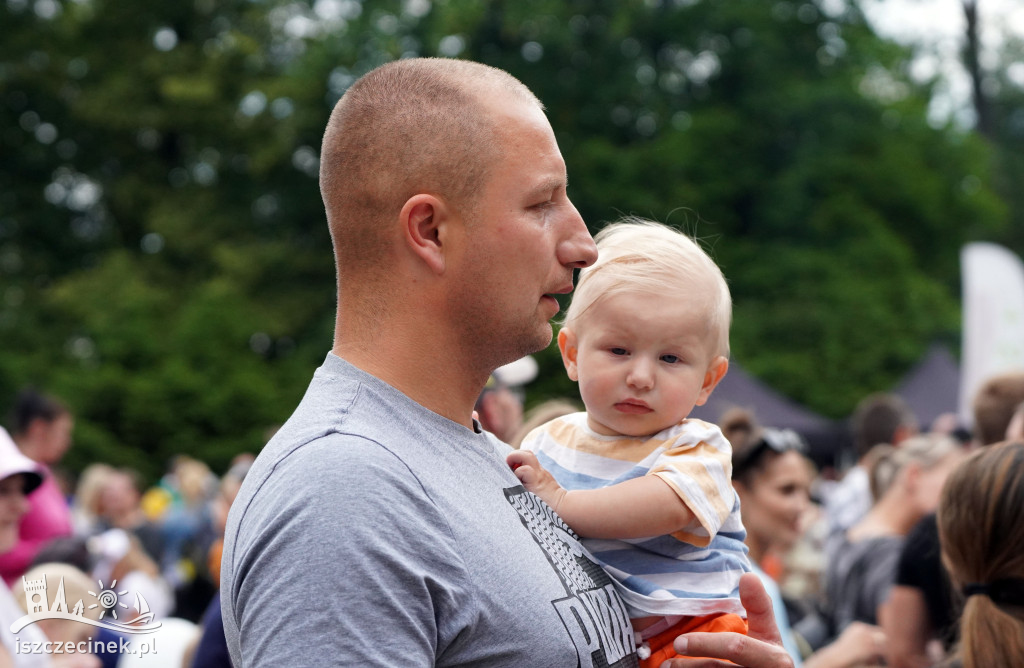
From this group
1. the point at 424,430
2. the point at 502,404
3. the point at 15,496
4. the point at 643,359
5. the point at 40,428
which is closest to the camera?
the point at 424,430

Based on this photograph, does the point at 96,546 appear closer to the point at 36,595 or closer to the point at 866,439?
the point at 36,595

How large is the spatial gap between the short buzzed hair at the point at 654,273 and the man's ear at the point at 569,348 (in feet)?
0.08

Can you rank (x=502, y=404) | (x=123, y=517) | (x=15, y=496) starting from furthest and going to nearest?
(x=123, y=517), (x=502, y=404), (x=15, y=496)

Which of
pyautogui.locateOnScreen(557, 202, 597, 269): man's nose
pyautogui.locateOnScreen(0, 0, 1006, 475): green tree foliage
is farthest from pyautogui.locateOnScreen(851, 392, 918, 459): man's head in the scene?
pyautogui.locateOnScreen(0, 0, 1006, 475): green tree foliage

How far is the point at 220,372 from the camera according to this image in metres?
23.2

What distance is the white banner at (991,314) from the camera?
9.81m

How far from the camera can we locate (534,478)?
204cm

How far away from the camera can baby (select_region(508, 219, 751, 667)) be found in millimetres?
2039

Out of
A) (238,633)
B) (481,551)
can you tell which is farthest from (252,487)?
(481,551)

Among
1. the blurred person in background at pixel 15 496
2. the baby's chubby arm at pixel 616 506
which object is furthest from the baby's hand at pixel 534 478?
the blurred person in background at pixel 15 496

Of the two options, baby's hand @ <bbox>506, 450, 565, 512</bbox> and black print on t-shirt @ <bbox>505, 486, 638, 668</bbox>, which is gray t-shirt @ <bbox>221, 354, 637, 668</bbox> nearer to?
black print on t-shirt @ <bbox>505, 486, 638, 668</bbox>

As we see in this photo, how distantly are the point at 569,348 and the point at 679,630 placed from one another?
0.67 meters

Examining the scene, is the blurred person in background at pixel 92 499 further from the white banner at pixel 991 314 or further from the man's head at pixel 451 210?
the man's head at pixel 451 210

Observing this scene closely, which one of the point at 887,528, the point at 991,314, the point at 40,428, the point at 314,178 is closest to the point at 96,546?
the point at 40,428
